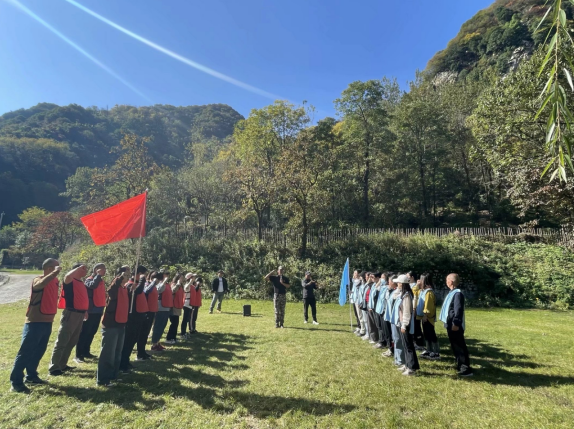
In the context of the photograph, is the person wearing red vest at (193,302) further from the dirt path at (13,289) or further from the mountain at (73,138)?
the mountain at (73,138)

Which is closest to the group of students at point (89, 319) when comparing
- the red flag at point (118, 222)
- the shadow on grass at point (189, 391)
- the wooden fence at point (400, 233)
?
the shadow on grass at point (189, 391)

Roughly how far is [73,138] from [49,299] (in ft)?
370

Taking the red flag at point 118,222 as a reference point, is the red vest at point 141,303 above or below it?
below

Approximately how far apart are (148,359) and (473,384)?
22.6 feet

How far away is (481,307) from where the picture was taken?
16.5 meters

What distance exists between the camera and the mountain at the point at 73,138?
79.3 meters

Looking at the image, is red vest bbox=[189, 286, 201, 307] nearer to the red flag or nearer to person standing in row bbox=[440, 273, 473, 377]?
the red flag

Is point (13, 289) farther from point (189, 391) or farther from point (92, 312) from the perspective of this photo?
point (189, 391)

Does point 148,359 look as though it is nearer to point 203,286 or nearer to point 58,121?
point 203,286

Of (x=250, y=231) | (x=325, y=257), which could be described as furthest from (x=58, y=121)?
(x=325, y=257)

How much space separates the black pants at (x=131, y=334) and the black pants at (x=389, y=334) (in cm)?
585

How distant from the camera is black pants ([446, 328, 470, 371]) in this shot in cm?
593

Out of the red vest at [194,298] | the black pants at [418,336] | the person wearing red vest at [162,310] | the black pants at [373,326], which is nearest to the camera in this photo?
the black pants at [418,336]

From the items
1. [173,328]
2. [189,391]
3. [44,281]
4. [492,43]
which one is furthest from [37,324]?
[492,43]
